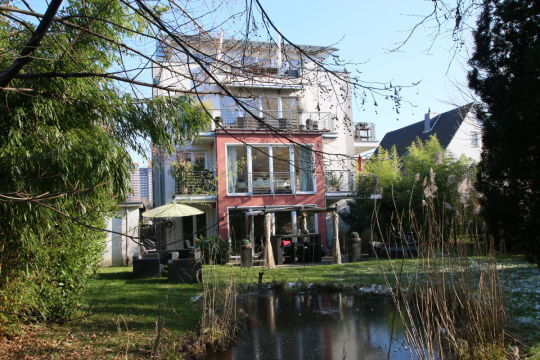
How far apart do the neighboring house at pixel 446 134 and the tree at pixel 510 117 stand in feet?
59.0

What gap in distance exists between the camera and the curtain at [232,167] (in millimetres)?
19984

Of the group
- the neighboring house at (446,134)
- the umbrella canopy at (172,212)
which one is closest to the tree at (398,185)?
the neighboring house at (446,134)

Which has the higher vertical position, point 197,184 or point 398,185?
point 197,184

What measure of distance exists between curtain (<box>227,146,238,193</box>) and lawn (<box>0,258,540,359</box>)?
26.1 ft

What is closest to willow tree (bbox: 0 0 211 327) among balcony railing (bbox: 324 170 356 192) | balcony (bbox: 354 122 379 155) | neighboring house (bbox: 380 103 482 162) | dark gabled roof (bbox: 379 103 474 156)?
balcony railing (bbox: 324 170 356 192)

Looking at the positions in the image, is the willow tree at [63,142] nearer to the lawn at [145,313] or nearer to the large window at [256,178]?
the lawn at [145,313]

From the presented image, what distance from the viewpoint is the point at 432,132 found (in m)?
29.7

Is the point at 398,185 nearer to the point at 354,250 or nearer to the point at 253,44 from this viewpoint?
the point at 354,250

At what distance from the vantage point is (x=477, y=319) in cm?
461

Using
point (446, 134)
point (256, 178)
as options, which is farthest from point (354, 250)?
point (446, 134)

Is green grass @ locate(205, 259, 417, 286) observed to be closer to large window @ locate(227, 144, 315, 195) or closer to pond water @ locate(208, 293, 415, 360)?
pond water @ locate(208, 293, 415, 360)

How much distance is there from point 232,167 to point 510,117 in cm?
1536

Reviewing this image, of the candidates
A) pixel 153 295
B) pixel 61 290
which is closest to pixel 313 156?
pixel 61 290

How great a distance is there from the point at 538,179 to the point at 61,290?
6162mm
